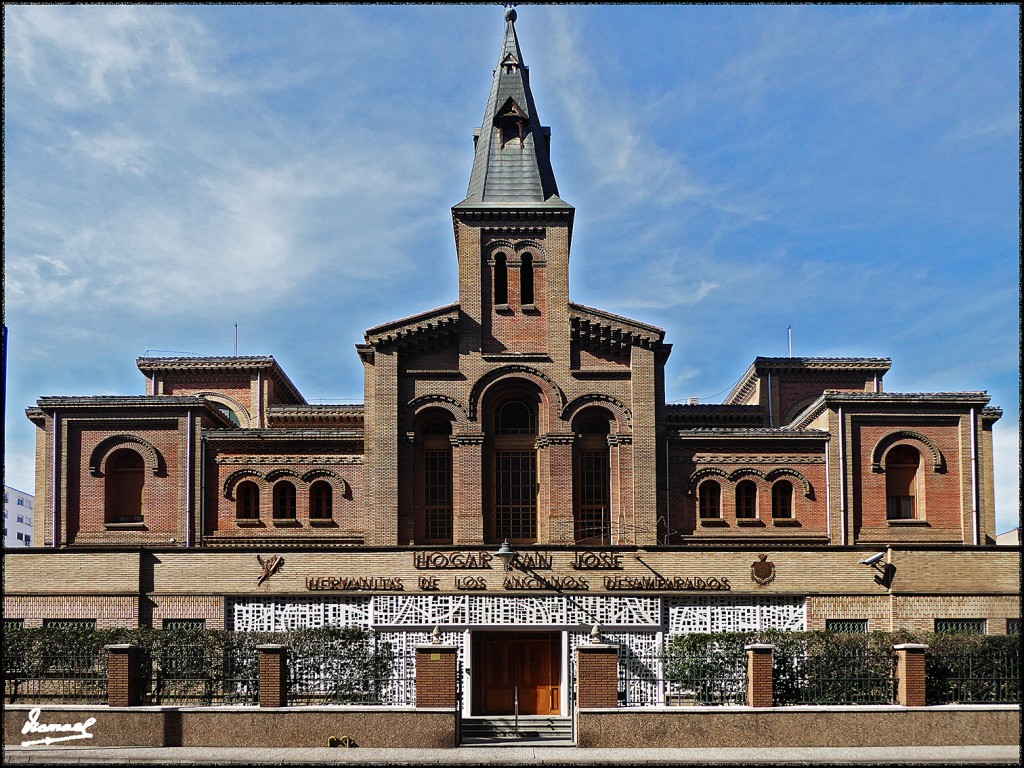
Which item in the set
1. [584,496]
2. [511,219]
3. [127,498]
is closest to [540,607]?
[584,496]

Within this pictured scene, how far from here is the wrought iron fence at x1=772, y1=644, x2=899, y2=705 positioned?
25688 millimetres

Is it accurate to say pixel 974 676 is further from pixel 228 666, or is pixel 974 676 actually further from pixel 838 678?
pixel 228 666

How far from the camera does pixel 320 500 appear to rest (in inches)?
1544

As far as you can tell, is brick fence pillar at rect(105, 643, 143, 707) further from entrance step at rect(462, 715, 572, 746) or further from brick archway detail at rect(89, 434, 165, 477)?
brick archway detail at rect(89, 434, 165, 477)

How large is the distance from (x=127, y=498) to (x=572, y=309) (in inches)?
686

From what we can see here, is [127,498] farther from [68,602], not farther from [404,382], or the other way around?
[404,382]

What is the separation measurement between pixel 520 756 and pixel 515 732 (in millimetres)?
2952

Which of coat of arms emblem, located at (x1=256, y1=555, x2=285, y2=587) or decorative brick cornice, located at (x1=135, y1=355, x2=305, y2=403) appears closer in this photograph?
coat of arms emblem, located at (x1=256, y1=555, x2=285, y2=587)

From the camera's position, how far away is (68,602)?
32.8 metres

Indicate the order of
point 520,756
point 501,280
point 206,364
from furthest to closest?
point 206,364, point 501,280, point 520,756

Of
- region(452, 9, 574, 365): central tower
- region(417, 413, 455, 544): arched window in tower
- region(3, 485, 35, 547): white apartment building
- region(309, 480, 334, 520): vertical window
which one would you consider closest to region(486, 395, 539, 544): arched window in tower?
region(417, 413, 455, 544): arched window in tower

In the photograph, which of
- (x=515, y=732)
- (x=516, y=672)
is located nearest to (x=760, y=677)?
(x=515, y=732)

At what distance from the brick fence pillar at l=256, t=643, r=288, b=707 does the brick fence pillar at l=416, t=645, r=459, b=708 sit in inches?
126

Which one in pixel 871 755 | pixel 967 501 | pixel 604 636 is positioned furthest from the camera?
pixel 967 501
